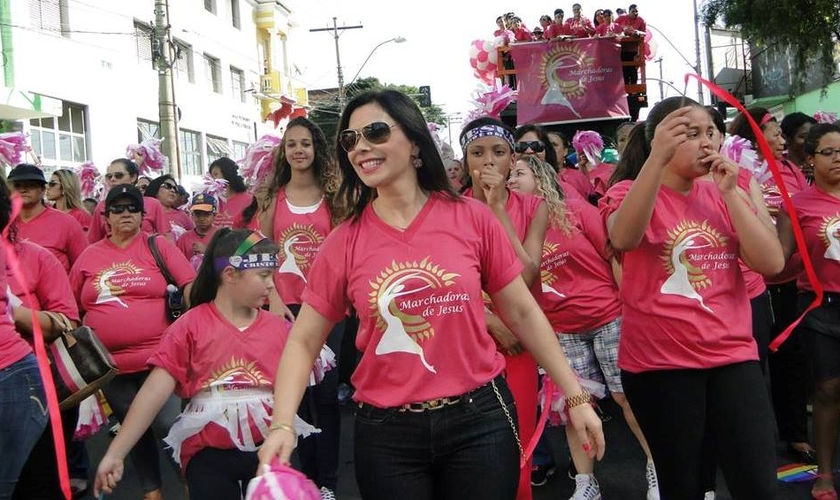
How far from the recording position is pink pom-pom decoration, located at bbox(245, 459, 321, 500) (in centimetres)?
222

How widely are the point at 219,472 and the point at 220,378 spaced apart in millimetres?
403

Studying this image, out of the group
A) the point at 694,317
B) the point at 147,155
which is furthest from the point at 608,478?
the point at 147,155

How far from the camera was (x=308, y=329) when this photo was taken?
264cm

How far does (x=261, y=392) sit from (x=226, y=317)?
400mm

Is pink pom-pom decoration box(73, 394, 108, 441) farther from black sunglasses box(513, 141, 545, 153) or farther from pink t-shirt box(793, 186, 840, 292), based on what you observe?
pink t-shirt box(793, 186, 840, 292)

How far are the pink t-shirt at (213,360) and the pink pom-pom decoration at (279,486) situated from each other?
1.30m

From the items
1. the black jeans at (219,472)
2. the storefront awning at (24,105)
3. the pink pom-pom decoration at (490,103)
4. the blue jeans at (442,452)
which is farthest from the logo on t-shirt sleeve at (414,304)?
the storefront awning at (24,105)

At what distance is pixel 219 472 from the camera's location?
3.54 meters

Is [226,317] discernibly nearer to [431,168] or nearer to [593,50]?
[431,168]

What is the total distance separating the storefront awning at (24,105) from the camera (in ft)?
57.9

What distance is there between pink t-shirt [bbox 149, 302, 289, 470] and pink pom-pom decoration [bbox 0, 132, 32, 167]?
1358 mm

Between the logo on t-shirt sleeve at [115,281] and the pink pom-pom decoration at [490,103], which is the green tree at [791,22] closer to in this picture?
the pink pom-pom decoration at [490,103]

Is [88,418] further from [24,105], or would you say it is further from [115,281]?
[24,105]

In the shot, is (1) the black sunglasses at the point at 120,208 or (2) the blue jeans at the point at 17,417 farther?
(1) the black sunglasses at the point at 120,208
